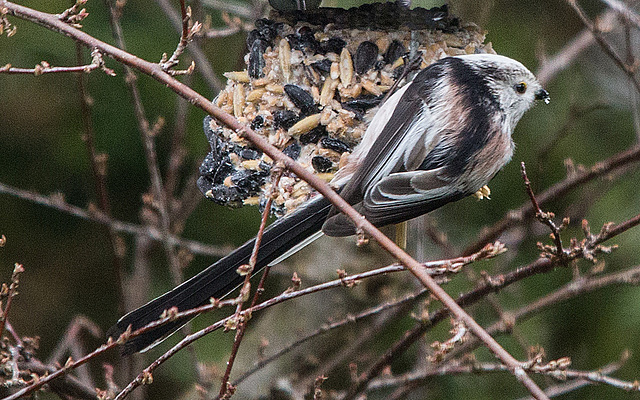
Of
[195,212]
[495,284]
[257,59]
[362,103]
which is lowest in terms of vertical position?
[495,284]

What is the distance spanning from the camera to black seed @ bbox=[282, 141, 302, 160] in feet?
6.33

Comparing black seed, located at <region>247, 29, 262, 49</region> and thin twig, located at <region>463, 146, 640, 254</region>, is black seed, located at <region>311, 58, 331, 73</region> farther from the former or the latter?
thin twig, located at <region>463, 146, 640, 254</region>

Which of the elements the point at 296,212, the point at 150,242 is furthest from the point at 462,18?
the point at 150,242

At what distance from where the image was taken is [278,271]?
9.62ft

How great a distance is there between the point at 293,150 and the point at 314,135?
2.6 inches

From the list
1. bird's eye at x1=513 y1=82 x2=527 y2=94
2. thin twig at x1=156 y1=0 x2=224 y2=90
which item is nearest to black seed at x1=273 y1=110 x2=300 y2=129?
bird's eye at x1=513 y1=82 x2=527 y2=94

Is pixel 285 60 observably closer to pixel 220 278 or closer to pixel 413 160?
pixel 413 160

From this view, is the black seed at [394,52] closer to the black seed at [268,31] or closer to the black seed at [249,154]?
the black seed at [268,31]

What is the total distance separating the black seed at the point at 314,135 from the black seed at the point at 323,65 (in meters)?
0.15

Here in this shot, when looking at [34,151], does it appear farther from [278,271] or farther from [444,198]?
[444,198]

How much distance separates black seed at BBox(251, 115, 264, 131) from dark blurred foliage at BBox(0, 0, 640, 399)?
109cm

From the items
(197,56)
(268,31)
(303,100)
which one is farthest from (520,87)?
(197,56)

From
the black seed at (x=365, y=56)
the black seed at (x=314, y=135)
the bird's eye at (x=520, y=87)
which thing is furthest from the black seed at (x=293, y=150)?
the bird's eye at (x=520, y=87)

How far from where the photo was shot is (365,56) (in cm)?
193
